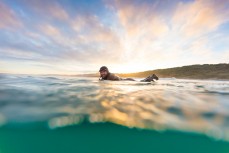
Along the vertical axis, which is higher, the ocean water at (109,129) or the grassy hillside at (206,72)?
the grassy hillside at (206,72)

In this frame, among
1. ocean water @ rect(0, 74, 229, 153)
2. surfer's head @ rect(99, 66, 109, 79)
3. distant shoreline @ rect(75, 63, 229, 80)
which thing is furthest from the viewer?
distant shoreline @ rect(75, 63, 229, 80)

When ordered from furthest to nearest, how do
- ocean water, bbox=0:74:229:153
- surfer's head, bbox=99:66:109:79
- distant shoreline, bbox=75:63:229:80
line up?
distant shoreline, bbox=75:63:229:80
surfer's head, bbox=99:66:109:79
ocean water, bbox=0:74:229:153

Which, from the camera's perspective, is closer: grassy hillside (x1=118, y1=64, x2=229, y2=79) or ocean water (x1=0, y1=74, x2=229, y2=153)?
ocean water (x1=0, y1=74, x2=229, y2=153)

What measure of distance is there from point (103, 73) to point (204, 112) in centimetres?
969

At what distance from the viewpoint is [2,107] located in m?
5.07

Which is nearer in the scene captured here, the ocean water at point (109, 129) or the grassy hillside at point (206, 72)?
the ocean water at point (109, 129)

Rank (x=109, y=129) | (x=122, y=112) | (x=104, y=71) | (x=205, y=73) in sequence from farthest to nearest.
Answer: (x=205, y=73), (x=104, y=71), (x=122, y=112), (x=109, y=129)

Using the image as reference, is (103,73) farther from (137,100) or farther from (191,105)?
(191,105)

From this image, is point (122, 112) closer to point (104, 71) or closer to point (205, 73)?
point (104, 71)

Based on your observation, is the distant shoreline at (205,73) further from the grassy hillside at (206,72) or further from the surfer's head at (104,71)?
the surfer's head at (104,71)

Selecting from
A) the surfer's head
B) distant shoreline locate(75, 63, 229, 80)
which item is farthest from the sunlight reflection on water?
distant shoreline locate(75, 63, 229, 80)

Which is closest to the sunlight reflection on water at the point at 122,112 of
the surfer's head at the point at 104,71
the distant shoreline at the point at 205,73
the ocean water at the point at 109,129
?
the ocean water at the point at 109,129

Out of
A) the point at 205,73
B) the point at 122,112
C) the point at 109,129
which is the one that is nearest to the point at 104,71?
the point at 122,112

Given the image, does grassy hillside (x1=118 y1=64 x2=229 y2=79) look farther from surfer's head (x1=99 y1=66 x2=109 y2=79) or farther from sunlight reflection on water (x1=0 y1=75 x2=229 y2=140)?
sunlight reflection on water (x1=0 y1=75 x2=229 y2=140)
